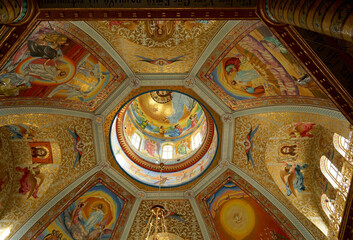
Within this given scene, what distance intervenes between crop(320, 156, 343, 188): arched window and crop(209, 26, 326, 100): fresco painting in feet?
9.44

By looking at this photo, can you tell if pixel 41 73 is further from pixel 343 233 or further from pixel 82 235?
pixel 343 233

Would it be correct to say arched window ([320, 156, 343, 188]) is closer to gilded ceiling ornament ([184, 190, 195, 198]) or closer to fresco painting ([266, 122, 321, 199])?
fresco painting ([266, 122, 321, 199])

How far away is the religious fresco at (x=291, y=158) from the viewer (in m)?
9.59

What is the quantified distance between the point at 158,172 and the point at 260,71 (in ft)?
24.2

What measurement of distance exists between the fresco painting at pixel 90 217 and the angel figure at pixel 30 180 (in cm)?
147

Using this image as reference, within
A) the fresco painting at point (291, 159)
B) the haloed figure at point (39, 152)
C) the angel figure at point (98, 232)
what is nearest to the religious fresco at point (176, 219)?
the angel figure at point (98, 232)

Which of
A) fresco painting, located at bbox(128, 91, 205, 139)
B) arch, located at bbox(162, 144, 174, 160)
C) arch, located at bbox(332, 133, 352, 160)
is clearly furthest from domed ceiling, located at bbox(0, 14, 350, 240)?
fresco painting, located at bbox(128, 91, 205, 139)

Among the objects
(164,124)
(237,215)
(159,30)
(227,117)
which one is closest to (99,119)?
(159,30)

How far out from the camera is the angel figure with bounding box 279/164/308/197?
1032 cm

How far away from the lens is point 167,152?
587 inches

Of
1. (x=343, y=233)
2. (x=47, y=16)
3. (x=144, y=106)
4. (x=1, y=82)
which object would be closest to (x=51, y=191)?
(x=1, y=82)

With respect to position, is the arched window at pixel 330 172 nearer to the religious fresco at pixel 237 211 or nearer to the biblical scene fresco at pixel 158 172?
the religious fresco at pixel 237 211

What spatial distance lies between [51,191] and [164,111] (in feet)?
23.8

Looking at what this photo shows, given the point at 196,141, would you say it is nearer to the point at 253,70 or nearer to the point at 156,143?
the point at 156,143
